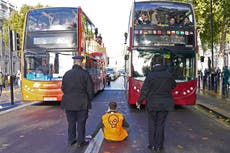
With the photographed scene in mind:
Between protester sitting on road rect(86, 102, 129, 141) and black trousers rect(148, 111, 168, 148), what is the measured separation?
0.98m

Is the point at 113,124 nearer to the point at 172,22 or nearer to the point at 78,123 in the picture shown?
the point at 78,123

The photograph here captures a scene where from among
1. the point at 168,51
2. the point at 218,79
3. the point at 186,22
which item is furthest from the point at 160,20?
the point at 218,79

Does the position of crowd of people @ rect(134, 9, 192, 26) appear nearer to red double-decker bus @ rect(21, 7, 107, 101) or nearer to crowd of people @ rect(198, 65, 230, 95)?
red double-decker bus @ rect(21, 7, 107, 101)

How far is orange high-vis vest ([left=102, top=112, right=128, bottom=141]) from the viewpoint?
8.55 m

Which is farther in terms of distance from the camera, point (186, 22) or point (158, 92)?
point (186, 22)

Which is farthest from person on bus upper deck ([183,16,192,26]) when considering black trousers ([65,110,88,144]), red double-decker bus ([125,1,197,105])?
black trousers ([65,110,88,144])

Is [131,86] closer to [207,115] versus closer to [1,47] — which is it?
[207,115]

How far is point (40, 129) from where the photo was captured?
10.7 metres

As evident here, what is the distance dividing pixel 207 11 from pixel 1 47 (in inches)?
1620

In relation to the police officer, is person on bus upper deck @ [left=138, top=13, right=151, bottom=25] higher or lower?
higher

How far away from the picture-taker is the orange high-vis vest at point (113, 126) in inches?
336

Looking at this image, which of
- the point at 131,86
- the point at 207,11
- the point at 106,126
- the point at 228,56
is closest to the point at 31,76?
the point at 131,86

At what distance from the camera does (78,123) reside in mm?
8094

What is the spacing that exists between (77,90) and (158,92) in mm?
1613
